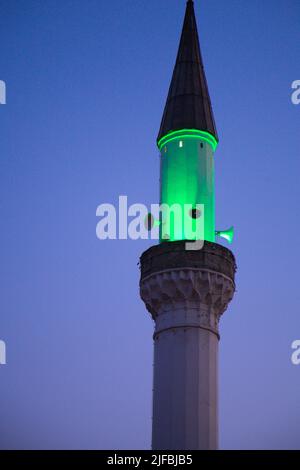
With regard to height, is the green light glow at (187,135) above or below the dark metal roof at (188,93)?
below

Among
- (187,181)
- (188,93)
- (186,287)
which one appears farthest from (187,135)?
(186,287)

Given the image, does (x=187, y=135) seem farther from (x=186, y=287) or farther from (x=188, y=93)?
(x=186, y=287)

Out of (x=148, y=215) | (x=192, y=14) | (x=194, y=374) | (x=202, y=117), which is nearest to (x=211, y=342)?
(x=194, y=374)

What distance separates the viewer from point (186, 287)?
44.1 m

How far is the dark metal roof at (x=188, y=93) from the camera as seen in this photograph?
47.0 m

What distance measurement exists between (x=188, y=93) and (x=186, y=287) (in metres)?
8.54

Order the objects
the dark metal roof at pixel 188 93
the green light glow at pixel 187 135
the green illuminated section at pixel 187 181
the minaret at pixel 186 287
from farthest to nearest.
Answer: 1. the dark metal roof at pixel 188 93
2. the green light glow at pixel 187 135
3. the green illuminated section at pixel 187 181
4. the minaret at pixel 186 287

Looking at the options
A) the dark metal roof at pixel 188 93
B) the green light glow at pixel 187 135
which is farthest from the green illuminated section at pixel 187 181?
the dark metal roof at pixel 188 93

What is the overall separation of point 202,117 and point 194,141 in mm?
1142

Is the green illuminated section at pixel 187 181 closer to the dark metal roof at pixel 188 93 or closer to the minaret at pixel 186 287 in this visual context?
the minaret at pixel 186 287

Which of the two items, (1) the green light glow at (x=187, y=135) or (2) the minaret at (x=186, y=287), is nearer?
(2) the minaret at (x=186, y=287)

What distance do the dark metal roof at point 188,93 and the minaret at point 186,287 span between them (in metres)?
0.05
